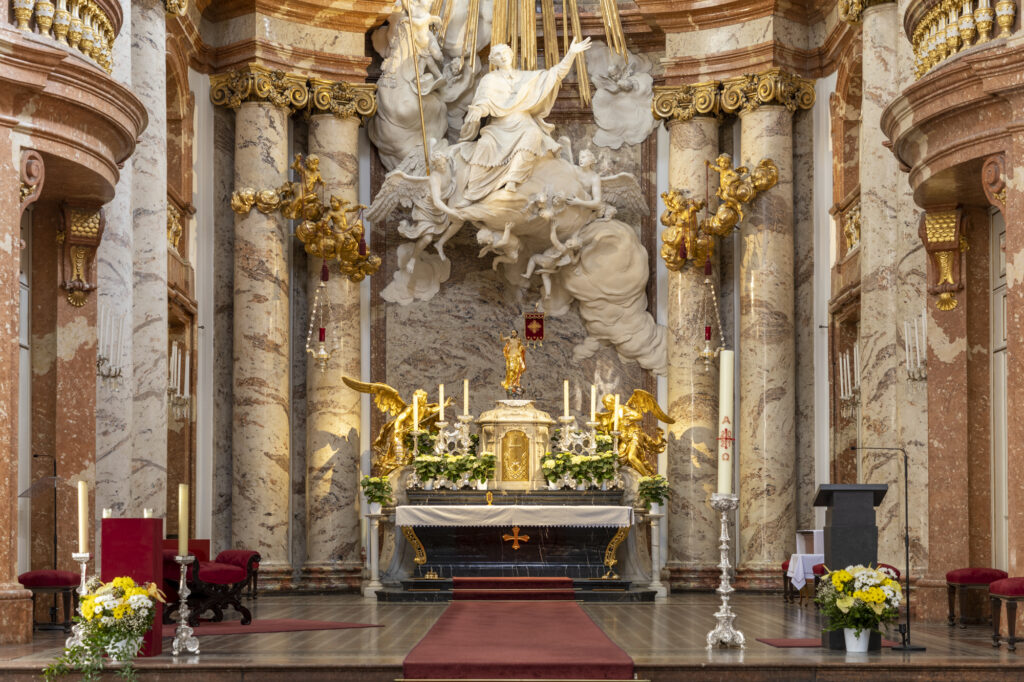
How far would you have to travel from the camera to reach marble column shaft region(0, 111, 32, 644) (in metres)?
11.8

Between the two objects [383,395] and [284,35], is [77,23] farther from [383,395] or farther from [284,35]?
[383,395]

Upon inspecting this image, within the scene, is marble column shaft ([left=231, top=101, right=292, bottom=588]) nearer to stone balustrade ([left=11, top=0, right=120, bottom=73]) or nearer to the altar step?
the altar step

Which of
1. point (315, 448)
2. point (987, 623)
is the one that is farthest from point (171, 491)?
point (987, 623)

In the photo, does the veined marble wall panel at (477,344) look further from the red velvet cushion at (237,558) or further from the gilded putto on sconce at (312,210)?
the red velvet cushion at (237,558)

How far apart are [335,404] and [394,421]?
125cm

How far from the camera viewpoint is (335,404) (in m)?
19.4

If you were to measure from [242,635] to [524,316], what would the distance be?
843cm

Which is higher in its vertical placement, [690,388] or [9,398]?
[690,388]

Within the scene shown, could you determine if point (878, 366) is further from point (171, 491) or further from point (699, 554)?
point (171, 491)

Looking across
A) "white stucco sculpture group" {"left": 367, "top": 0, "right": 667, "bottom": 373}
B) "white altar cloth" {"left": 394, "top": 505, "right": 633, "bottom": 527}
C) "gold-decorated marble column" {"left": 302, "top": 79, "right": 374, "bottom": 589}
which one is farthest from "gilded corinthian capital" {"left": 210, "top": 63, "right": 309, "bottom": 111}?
"white altar cloth" {"left": 394, "top": 505, "right": 633, "bottom": 527}

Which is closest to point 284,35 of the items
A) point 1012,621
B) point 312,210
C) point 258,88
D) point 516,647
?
point 258,88

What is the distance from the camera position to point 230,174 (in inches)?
776

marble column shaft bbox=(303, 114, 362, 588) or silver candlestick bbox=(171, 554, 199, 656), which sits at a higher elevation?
marble column shaft bbox=(303, 114, 362, 588)

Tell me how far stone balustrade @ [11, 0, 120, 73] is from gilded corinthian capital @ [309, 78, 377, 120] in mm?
5844
